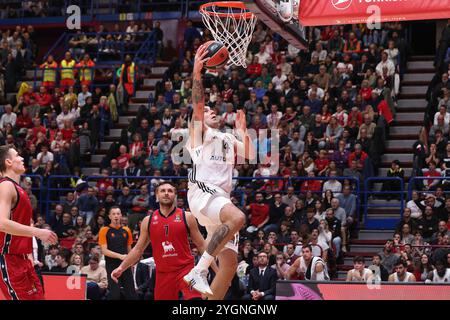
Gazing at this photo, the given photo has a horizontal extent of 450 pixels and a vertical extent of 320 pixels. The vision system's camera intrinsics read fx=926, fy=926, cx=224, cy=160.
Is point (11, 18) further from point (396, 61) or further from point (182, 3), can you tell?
point (396, 61)

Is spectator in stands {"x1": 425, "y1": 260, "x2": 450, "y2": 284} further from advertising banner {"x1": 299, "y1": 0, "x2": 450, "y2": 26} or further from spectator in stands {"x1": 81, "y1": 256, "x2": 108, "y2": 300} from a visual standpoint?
spectator in stands {"x1": 81, "y1": 256, "x2": 108, "y2": 300}

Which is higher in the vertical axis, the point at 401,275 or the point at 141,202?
the point at 141,202

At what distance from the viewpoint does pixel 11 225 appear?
28.9ft

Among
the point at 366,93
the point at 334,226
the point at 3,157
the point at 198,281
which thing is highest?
the point at 366,93

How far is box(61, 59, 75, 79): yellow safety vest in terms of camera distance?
26155mm

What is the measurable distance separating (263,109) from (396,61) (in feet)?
11.4

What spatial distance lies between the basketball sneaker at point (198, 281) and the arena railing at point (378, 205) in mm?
9396

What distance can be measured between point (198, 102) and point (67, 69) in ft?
53.8

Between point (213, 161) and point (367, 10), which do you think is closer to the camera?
point (213, 161)

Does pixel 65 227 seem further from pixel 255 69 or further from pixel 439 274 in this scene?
pixel 439 274

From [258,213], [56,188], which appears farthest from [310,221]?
[56,188]

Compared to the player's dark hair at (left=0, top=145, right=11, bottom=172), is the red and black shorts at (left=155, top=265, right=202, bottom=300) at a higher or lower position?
lower

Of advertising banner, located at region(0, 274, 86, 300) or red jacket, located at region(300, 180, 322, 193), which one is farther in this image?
red jacket, located at region(300, 180, 322, 193)

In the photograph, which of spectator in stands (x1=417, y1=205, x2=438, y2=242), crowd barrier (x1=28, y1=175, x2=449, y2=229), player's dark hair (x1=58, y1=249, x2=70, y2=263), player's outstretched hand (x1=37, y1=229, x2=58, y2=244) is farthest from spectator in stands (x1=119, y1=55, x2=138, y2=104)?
player's outstretched hand (x1=37, y1=229, x2=58, y2=244)
